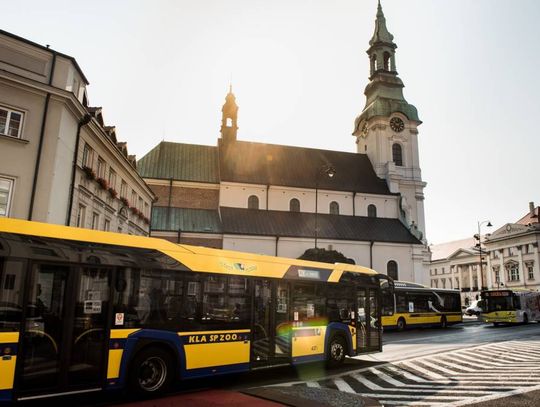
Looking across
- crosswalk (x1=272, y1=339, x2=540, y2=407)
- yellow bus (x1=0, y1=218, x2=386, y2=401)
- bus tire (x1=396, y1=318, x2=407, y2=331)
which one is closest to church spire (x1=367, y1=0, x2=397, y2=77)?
bus tire (x1=396, y1=318, x2=407, y2=331)

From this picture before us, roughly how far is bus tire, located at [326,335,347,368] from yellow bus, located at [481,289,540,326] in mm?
22070

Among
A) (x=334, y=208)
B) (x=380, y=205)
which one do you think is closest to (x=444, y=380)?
(x=334, y=208)

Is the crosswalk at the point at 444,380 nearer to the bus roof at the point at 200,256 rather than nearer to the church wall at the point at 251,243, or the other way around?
the bus roof at the point at 200,256

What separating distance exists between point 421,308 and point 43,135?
23.5 meters

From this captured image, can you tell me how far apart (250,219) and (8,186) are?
89.6 ft

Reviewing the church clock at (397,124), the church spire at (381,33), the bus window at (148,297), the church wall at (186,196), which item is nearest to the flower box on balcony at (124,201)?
the bus window at (148,297)

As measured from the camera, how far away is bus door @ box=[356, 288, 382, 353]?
43.3ft

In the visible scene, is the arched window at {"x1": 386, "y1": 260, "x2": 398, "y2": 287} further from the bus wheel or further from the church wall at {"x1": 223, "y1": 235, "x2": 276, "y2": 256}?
the bus wheel

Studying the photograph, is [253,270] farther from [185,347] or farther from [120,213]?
[120,213]

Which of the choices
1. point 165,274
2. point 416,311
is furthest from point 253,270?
point 416,311

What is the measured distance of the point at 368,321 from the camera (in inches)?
533

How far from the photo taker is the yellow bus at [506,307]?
29281 mm

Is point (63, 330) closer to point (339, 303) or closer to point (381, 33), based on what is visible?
point (339, 303)

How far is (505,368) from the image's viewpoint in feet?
36.8
